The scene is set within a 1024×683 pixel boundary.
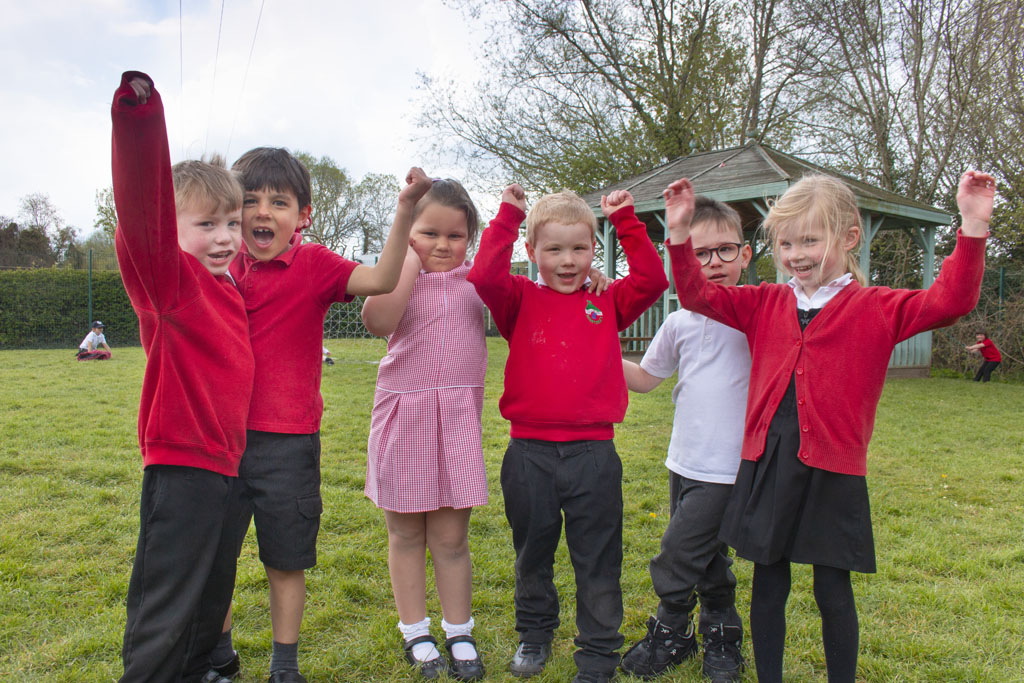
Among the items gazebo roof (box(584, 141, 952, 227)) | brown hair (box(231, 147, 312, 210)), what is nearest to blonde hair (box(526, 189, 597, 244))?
brown hair (box(231, 147, 312, 210))

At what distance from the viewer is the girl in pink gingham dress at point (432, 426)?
2.22 meters

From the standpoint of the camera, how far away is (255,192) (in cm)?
205

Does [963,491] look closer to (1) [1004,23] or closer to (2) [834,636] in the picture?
(2) [834,636]

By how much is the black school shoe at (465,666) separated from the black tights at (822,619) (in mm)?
852

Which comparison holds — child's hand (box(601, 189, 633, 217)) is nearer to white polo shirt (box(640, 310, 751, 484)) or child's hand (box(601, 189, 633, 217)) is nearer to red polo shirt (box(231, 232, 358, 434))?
white polo shirt (box(640, 310, 751, 484))

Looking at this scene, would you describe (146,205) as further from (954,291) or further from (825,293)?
(954,291)

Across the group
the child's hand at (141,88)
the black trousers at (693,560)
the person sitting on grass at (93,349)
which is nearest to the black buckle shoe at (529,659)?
the black trousers at (693,560)

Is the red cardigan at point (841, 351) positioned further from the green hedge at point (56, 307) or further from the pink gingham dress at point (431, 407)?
the green hedge at point (56, 307)

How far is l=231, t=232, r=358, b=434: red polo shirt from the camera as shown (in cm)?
200

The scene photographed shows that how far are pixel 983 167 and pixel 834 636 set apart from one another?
15.5 metres

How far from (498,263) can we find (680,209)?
1.86 ft

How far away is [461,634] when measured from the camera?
7.54 ft

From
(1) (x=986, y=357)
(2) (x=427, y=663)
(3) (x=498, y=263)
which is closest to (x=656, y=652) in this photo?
(2) (x=427, y=663)

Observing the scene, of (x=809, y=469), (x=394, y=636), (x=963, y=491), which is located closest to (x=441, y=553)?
(x=394, y=636)
